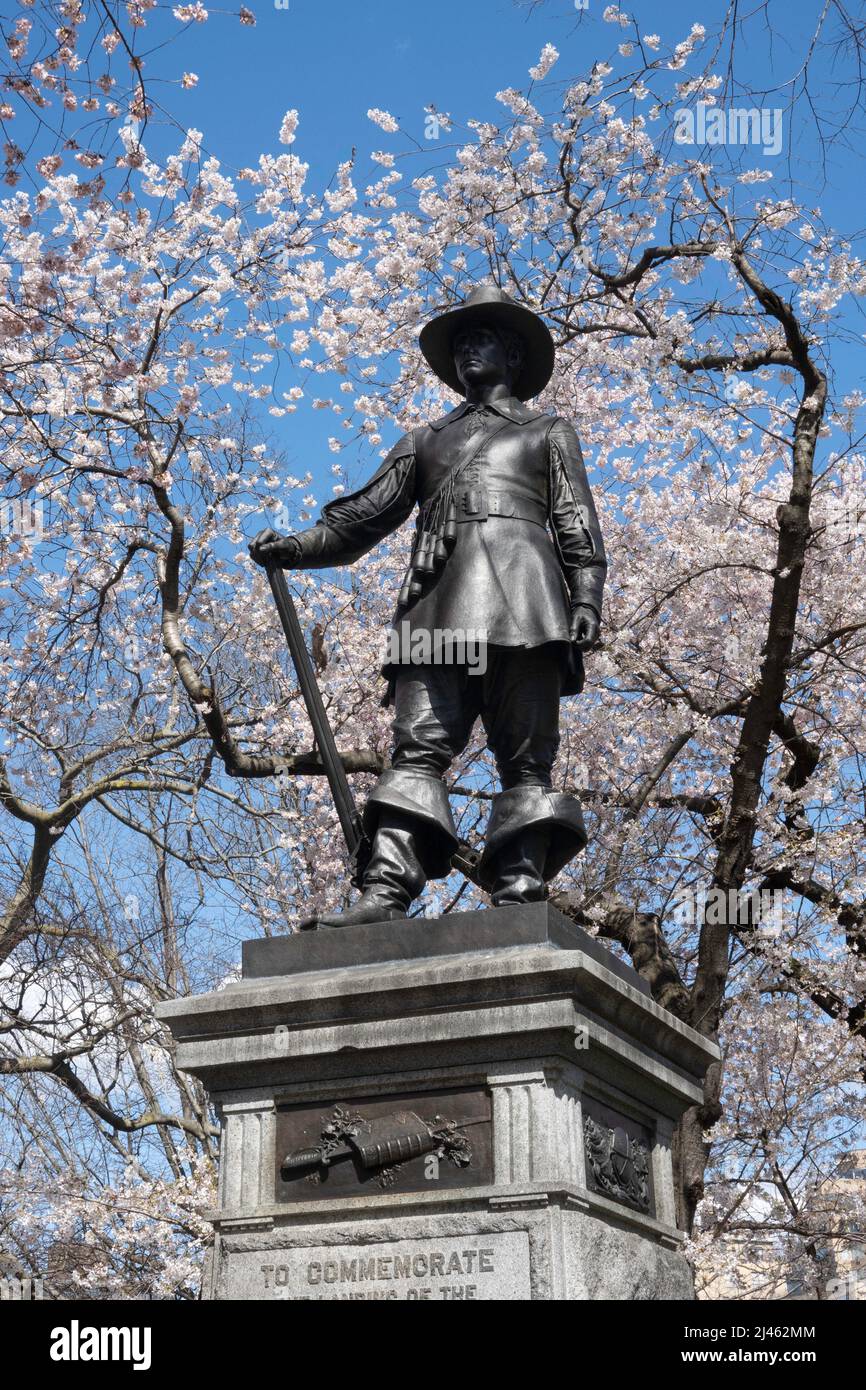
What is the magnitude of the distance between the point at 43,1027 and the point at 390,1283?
11.4 meters

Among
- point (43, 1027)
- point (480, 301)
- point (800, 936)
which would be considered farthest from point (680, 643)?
point (480, 301)

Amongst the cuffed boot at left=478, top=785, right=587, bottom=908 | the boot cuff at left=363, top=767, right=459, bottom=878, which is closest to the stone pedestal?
the cuffed boot at left=478, top=785, right=587, bottom=908

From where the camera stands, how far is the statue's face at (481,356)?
6145 mm

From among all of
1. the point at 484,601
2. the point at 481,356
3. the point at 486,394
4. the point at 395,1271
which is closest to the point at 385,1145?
the point at 395,1271

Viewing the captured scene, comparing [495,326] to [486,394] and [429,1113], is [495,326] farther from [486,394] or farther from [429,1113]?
[429,1113]

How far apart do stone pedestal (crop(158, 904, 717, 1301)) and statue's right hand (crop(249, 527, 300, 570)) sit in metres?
1.49

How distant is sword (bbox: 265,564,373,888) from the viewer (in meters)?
5.66

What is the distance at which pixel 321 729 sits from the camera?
582cm

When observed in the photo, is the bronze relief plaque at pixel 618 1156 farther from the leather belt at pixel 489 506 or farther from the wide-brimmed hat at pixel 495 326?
the wide-brimmed hat at pixel 495 326

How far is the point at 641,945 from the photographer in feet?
38.4

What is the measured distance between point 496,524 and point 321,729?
104 cm

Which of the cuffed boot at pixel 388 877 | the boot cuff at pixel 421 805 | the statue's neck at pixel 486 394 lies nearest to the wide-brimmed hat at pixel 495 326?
the statue's neck at pixel 486 394
